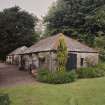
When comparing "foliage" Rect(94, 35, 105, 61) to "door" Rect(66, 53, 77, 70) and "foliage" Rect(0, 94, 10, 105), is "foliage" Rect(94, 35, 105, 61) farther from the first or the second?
"foliage" Rect(0, 94, 10, 105)

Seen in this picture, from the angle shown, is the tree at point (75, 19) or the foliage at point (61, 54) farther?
the tree at point (75, 19)

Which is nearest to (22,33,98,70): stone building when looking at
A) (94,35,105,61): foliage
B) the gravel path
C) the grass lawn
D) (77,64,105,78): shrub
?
(77,64,105,78): shrub

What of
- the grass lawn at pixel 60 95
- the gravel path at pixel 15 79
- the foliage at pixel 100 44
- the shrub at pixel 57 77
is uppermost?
the foliage at pixel 100 44

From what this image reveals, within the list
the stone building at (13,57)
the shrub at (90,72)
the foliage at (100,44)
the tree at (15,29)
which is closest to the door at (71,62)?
the shrub at (90,72)

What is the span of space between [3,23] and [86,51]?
3451 cm

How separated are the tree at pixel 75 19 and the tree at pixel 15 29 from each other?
1789cm

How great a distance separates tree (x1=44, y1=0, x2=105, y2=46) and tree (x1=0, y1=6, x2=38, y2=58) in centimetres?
1789

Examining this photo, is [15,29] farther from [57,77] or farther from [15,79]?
[57,77]

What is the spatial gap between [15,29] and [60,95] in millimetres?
45348

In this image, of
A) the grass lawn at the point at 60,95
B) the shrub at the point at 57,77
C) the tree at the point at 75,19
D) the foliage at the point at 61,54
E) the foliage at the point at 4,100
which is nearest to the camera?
the foliage at the point at 4,100

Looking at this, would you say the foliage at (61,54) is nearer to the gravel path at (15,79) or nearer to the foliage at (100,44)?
the gravel path at (15,79)

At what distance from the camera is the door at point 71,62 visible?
94.9 feet

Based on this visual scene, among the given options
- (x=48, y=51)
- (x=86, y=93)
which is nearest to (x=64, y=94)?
(x=86, y=93)

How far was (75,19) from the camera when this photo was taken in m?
42.1
